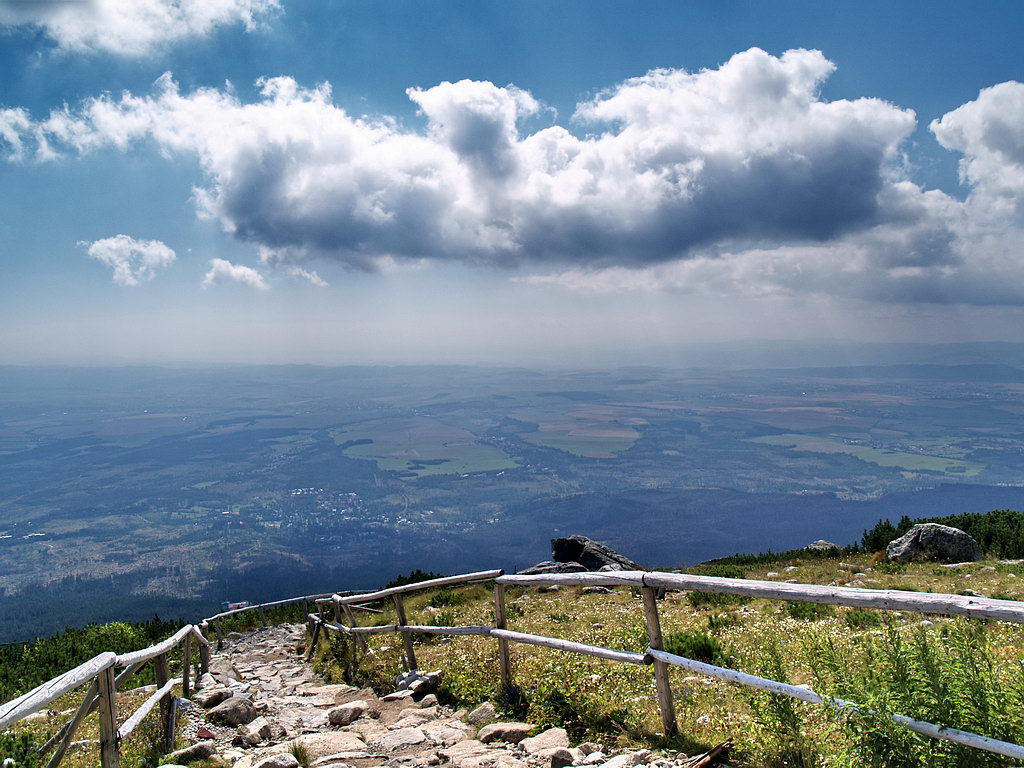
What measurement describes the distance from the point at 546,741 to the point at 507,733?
0.69 meters

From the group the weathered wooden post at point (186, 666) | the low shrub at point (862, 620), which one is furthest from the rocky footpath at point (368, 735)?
the low shrub at point (862, 620)

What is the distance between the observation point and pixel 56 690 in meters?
4.55

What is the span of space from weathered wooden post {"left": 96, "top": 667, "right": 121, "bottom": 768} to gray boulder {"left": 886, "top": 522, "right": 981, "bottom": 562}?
2816 cm

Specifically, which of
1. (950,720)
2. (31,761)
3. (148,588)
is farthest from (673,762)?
(148,588)

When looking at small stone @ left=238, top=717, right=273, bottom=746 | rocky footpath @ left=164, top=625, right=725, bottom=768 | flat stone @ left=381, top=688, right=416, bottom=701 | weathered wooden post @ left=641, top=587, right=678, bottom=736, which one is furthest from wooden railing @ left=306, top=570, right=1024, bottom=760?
small stone @ left=238, top=717, right=273, bottom=746

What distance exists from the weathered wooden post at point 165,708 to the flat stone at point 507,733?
422cm

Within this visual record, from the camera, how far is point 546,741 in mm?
6910

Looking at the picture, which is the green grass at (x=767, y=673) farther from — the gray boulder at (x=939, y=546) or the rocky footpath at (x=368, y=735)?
the gray boulder at (x=939, y=546)

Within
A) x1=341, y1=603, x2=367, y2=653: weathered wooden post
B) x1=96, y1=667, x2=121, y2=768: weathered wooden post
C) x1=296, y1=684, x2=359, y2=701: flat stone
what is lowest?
x1=296, y1=684, x2=359, y2=701: flat stone

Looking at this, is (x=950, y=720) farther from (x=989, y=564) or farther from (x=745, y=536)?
(x=745, y=536)

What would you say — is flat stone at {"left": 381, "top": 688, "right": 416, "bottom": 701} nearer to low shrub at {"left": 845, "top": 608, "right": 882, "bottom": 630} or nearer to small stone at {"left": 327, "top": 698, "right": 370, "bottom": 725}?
small stone at {"left": 327, "top": 698, "right": 370, "bottom": 725}

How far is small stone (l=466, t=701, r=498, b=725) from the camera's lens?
324 inches

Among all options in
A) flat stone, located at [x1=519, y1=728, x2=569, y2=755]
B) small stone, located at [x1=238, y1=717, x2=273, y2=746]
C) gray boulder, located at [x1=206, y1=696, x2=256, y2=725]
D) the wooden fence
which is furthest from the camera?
gray boulder, located at [x1=206, y1=696, x2=256, y2=725]

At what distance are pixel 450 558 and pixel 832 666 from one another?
192831 millimetres
